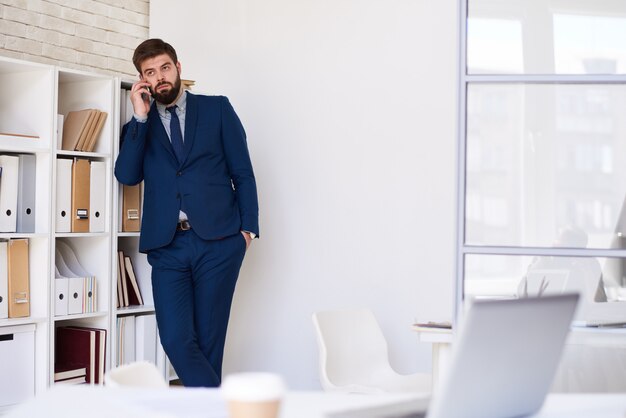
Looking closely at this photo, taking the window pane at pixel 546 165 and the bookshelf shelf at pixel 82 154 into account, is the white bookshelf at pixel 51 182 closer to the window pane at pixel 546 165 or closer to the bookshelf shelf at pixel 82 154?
the bookshelf shelf at pixel 82 154

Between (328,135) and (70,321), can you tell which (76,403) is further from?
(328,135)

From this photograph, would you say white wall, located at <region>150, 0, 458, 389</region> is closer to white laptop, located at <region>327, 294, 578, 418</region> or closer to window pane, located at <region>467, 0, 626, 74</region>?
window pane, located at <region>467, 0, 626, 74</region>

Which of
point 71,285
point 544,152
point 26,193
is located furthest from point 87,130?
point 544,152

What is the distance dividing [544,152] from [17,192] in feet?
8.01

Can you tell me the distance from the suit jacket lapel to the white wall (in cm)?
104

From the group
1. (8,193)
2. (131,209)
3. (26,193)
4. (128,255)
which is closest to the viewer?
(8,193)

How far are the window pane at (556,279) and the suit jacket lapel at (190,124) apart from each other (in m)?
1.59

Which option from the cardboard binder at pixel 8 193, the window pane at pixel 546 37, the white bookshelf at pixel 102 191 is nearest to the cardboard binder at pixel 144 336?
the white bookshelf at pixel 102 191

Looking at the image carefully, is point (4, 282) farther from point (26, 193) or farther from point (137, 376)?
point (137, 376)

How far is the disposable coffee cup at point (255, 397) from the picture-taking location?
1.30 m

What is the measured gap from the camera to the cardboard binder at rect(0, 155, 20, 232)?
4297 mm

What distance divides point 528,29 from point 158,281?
2.14 meters

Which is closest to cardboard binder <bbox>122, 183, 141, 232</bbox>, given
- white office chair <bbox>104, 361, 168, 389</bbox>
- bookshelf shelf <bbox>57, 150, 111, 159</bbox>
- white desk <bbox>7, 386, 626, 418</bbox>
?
bookshelf shelf <bbox>57, 150, 111, 159</bbox>

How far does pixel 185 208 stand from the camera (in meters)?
4.52
